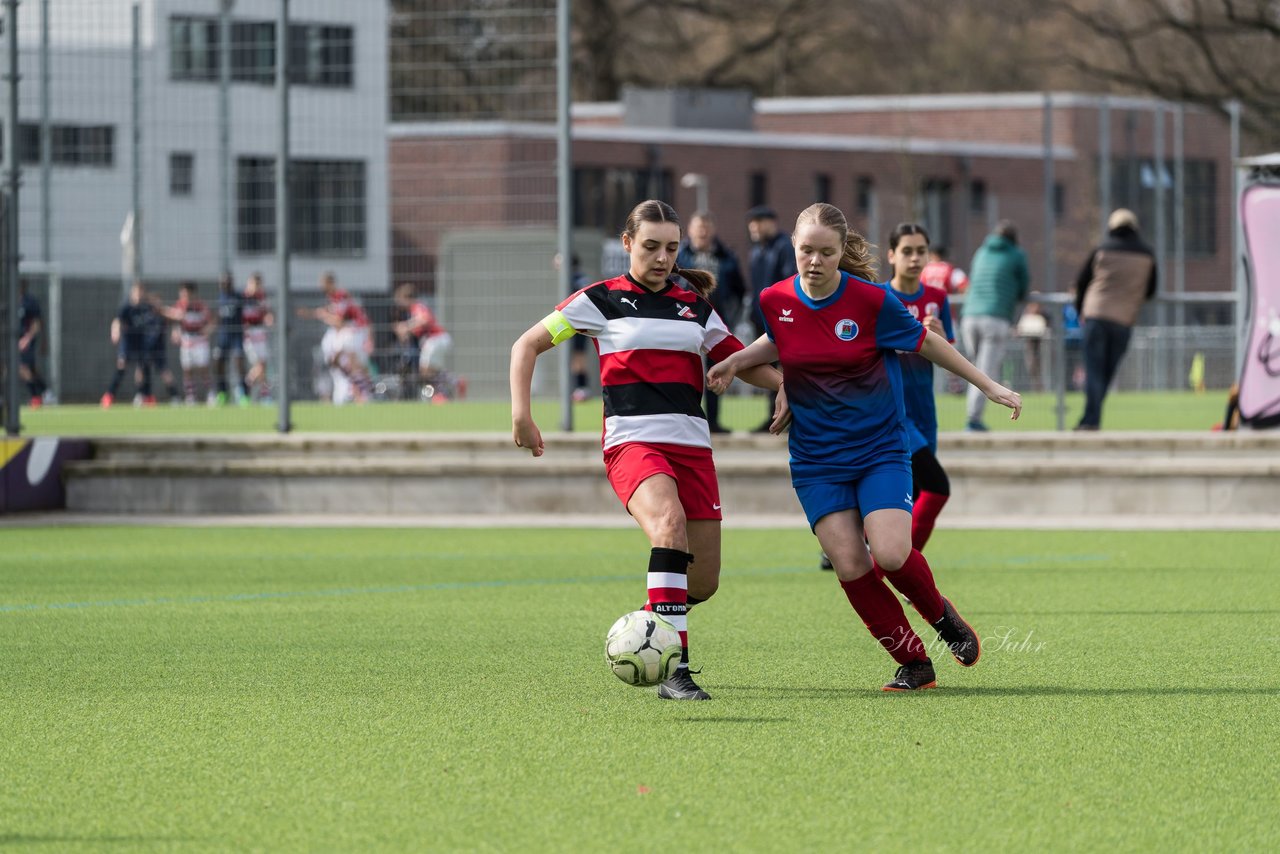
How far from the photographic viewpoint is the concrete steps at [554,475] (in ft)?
51.5

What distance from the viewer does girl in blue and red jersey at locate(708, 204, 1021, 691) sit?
7488mm

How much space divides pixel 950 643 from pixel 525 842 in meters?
2.97

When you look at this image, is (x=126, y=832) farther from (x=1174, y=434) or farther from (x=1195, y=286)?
(x=1195, y=286)

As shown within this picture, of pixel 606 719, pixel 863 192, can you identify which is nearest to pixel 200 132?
pixel 606 719

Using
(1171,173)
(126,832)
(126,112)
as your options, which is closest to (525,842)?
(126,832)

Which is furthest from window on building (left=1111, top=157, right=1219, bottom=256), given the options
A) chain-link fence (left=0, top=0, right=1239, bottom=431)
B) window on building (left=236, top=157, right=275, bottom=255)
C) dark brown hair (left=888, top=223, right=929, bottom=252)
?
dark brown hair (left=888, top=223, right=929, bottom=252)

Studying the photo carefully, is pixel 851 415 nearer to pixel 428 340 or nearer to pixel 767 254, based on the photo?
pixel 767 254

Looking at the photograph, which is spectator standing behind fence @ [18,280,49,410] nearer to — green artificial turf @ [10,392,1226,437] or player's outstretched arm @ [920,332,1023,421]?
green artificial turf @ [10,392,1226,437]

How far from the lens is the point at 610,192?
51.8m

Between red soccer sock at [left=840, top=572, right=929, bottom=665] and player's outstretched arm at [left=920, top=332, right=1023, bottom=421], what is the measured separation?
2.58 ft

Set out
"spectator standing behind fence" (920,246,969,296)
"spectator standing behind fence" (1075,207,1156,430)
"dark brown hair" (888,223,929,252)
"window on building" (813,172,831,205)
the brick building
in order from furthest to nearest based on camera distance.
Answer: "window on building" (813,172,831,205) < the brick building < "spectator standing behind fence" (920,246,969,296) < "spectator standing behind fence" (1075,207,1156,430) < "dark brown hair" (888,223,929,252)

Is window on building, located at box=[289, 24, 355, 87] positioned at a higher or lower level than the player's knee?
higher

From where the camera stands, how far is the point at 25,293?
61.1 ft

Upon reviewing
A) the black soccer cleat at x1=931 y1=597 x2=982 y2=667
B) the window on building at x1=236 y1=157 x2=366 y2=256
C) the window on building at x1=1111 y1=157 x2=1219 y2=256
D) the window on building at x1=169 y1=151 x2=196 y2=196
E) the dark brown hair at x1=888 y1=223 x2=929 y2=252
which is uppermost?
the window on building at x1=1111 y1=157 x2=1219 y2=256
